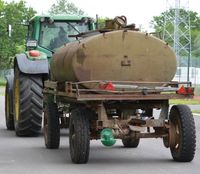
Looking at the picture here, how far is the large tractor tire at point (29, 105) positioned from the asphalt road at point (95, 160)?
2.32 ft

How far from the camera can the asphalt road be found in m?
10.5

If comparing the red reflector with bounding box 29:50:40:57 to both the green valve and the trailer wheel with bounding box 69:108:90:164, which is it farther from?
the green valve

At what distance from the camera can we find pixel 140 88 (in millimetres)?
11086

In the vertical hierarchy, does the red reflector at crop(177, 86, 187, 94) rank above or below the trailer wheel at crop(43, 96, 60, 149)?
above

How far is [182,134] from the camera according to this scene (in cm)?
1117

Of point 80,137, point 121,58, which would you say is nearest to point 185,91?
point 121,58

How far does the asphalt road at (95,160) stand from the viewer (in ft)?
34.5

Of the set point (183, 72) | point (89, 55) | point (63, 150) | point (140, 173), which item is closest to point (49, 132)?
point (63, 150)

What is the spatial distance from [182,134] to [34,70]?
552cm

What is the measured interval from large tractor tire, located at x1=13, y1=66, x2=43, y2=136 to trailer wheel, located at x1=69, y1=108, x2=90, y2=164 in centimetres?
442

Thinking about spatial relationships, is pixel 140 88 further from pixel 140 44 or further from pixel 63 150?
pixel 63 150

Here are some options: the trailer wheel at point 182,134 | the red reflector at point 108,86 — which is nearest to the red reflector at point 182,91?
the trailer wheel at point 182,134

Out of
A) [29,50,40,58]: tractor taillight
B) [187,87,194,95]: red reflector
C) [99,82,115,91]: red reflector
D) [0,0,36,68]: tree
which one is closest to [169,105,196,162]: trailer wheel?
[187,87,194,95]: red reflector

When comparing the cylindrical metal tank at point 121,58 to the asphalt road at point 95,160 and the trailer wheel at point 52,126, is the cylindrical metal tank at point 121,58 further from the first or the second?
the trailer wheel at point 52,126
